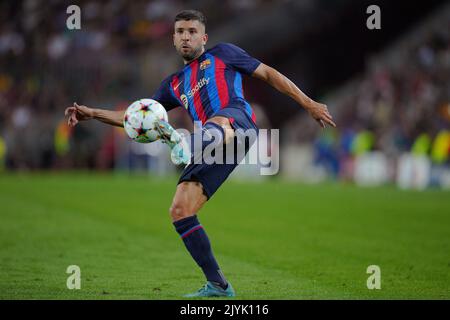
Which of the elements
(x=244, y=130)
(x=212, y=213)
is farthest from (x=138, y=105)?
(x=212, y=213)

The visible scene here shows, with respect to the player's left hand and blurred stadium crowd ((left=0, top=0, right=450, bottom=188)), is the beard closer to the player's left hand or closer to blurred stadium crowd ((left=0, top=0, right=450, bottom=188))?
the player's left hand

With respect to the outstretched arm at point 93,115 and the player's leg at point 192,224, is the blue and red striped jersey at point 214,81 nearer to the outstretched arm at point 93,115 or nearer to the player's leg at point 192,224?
the outstretched arm at point 93,115

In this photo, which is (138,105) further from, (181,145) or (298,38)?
(298,38)

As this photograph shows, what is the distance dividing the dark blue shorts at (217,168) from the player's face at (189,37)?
0.66m

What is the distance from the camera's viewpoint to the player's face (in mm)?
7246

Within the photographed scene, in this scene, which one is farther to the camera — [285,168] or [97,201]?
[285,168]

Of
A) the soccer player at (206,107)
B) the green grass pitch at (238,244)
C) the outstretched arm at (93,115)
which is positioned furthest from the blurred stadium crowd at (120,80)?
the outstretched arm at (93,115)

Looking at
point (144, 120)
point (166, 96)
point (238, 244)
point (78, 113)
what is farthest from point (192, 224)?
point (238, 244)

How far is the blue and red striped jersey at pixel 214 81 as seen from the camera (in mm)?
7223

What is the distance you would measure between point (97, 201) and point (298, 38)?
18046 millimetres

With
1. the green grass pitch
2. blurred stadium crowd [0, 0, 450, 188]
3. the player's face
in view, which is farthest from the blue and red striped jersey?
blurred stadium crowd [0, 0, 450, 188]

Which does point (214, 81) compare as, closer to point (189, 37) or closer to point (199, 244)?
point (189, 37)

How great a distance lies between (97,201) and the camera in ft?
55.8
